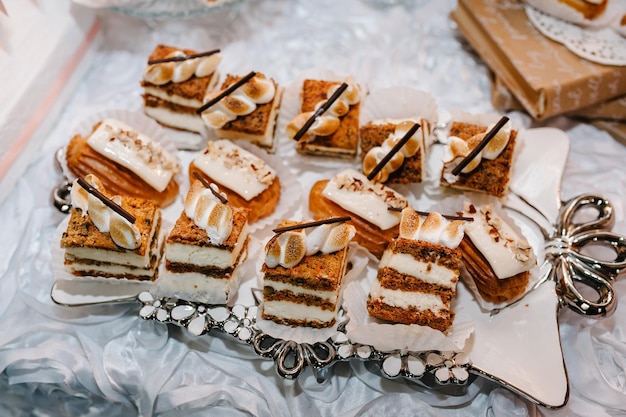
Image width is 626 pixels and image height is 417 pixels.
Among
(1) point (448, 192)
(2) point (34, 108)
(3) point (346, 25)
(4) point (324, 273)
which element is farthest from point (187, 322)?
(3) point (346, 25)

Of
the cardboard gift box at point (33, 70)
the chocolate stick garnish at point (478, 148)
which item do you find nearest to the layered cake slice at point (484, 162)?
the chocolate stick garnish at point (478, 148)

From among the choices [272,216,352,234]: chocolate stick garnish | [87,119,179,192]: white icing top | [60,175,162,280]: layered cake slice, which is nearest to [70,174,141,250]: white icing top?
[60,175,162,280]: layered cake slice

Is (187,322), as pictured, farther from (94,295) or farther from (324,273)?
(324,273)

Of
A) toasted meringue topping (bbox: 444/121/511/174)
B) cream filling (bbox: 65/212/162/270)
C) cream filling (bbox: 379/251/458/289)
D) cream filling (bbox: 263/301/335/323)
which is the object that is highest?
toasted meringue topping (bbox: 444/121/511/174)

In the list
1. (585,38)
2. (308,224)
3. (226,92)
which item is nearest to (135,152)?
(226,92)

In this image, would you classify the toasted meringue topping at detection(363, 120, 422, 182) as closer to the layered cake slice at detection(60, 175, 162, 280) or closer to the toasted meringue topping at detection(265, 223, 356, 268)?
the toasted meringue topping at detection(265, 223, 356, 268)

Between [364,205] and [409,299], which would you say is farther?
[364,205]

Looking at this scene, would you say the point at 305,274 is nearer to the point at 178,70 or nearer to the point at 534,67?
the point at 178,70
